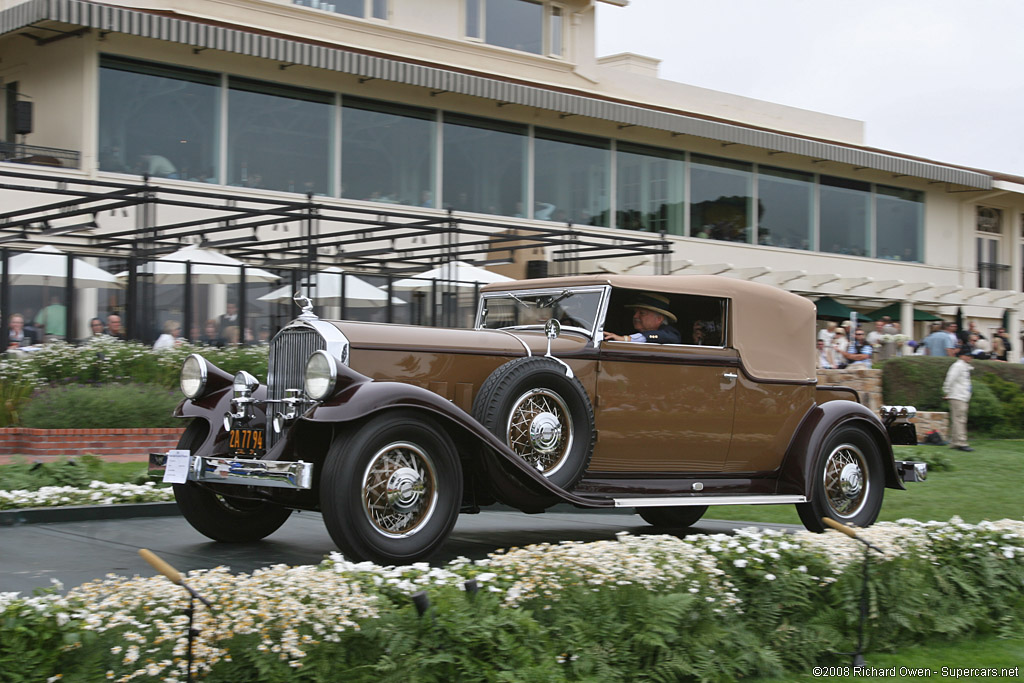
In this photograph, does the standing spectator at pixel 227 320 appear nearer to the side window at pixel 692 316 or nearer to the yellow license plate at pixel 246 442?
the yellow license plate at pixel 246 442

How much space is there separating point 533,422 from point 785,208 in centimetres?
2674

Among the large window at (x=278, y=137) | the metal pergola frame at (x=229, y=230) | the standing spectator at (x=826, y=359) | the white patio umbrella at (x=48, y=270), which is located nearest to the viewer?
the white patio umbrella at (x=48, y=270)

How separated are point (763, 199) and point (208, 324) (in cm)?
1935

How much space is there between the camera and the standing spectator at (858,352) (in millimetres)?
20775

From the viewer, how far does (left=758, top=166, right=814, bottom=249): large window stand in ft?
104

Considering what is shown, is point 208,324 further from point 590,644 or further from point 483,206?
point 590,644

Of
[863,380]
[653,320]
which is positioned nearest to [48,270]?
[653,320]

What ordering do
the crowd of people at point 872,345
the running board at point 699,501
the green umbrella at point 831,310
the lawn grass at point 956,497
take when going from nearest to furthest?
1. the running board at point 699,501
2. the lawn grass at point 956,497
3. the crowd of people at point 872,345
4. the green umbrella at point 831,310

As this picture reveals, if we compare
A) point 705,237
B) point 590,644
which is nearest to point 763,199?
point 705,237

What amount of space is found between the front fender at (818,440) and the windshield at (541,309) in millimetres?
2026

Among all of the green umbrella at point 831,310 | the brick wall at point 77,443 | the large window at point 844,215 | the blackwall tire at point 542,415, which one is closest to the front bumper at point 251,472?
the blackwall tire at point 542,415

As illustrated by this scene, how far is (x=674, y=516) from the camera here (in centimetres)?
955

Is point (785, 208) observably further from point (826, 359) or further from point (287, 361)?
point (287, 361)

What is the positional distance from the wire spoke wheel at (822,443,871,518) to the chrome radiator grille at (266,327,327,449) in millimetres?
4163
